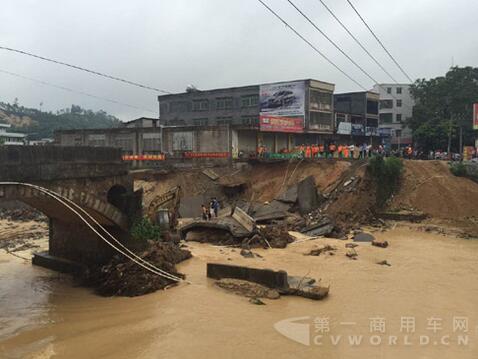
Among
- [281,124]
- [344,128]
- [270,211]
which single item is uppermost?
[344,128]

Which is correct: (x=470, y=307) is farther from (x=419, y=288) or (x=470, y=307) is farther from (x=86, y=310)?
(x=86, y=310)

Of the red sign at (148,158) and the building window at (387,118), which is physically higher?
the building window at (387,118)

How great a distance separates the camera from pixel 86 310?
15766 mm

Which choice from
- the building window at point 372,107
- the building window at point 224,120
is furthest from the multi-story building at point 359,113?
the building window at point 224,120

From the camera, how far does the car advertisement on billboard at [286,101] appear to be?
155 ft

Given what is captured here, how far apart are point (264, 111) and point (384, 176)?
1928cm

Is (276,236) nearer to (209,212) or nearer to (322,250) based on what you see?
(322,250)

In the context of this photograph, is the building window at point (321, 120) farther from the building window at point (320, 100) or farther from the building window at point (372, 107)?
the building window at point (372, 107)

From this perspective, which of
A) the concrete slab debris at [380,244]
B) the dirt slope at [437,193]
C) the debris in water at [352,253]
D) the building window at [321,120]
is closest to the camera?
the debris in water at [352,253]

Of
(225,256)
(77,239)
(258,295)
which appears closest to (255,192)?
(225,256)

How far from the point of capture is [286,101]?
161 feet

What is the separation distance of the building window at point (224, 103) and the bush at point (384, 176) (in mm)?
24016

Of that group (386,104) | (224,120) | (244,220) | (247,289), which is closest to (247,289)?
(247,289)

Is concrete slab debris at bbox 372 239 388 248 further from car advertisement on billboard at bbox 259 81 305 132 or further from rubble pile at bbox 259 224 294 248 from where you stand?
car advertisement on billboard at bbox 259 81 305 132
